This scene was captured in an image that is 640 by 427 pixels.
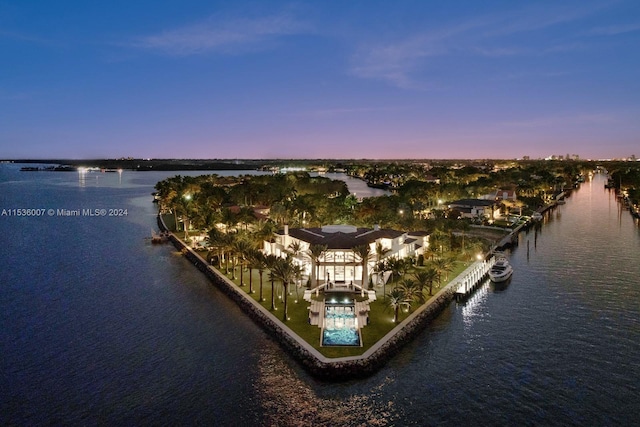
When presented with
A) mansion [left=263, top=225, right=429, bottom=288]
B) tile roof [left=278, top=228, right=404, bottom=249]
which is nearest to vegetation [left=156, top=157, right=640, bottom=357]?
mansion [left=263, top=225, right=429, bottom=288]

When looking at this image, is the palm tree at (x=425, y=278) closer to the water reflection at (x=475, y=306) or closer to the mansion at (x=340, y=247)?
the water reflection at (x=475, y=306)

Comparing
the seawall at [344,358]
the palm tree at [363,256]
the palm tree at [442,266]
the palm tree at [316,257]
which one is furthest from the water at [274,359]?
the palm tree at [316,257]

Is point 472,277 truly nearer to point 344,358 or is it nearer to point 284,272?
point 284,272

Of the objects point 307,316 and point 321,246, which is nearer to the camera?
point 307,316

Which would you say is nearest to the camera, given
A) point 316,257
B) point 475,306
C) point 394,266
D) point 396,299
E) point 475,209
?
point 396,299

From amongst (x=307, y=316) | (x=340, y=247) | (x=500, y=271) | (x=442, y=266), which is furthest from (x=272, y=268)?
(x=500, y=271)

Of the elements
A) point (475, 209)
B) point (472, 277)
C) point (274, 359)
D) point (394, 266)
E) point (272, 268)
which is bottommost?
point (274, 359)

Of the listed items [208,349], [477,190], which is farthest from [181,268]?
[477,190]

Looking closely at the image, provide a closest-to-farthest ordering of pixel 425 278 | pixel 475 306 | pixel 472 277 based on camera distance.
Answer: pixel 425 278
pixel 475 306
pixel 472 277
